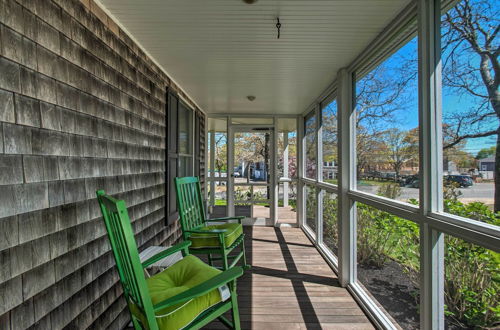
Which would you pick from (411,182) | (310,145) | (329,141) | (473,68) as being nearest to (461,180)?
(411,182)

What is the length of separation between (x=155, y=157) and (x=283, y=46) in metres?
Answer: 1.62

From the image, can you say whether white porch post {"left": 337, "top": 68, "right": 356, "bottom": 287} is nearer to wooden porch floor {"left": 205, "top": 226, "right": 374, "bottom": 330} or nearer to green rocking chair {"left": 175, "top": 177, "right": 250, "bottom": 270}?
wooden porch floor {"left": 205, "top": 226, "right": 374, "bottom": 330}

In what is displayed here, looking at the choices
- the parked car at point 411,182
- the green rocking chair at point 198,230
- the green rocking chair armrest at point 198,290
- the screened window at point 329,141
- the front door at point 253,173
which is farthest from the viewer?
the front door at point 253,173

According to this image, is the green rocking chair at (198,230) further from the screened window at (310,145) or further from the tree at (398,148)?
the screened window at (310,145)

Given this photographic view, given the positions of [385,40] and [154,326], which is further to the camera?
[385,40]

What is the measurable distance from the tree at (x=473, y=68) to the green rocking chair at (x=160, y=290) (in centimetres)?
129

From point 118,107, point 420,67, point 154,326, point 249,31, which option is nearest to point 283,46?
point 249,31

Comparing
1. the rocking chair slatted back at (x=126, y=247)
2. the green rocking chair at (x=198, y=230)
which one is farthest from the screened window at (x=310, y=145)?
the rocking chair slatted back at (x=126, y=247)

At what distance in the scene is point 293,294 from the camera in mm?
2576

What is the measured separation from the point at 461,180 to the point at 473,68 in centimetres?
53

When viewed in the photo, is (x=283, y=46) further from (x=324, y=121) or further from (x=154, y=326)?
(x=154, y=326)

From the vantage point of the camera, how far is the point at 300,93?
150 inches

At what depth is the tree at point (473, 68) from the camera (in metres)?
1.15

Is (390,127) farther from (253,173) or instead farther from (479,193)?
(253,173)
